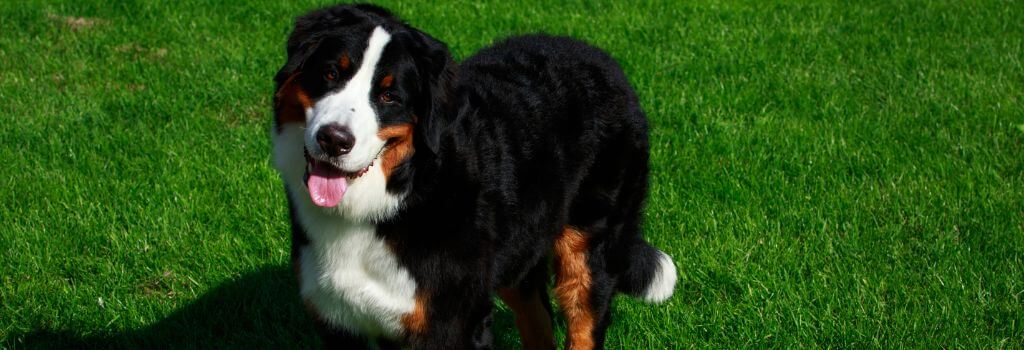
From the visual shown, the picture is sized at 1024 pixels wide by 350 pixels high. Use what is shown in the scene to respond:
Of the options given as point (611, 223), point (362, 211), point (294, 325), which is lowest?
point (294, 325)

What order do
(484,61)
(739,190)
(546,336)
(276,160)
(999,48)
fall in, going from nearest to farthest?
(276,160)
(484,61)
(546,336)
(739,190)
(999,48)

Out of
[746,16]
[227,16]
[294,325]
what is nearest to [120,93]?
[227,16]

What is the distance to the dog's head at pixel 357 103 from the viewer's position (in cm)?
315

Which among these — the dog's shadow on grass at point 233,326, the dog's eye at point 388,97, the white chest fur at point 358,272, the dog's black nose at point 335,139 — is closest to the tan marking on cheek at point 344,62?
the dog's eye at point 388,97

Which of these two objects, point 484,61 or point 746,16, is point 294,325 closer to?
point 484,61

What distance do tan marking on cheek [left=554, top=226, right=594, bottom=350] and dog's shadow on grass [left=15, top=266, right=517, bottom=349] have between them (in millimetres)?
549

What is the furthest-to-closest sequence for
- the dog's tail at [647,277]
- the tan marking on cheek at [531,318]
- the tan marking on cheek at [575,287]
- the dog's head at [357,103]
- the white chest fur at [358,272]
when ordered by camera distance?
the dog's tail at [647,277] < the tan marking on cheek at [531,318] < the tan marking on cheek at [575,287] < the white chest fur at [358,272] < the dog's head at [357,103]

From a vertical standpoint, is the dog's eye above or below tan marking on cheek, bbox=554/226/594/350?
above

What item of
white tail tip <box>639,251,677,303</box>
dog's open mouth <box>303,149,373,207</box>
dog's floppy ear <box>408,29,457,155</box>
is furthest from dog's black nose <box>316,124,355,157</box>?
white tail tip <box>639,251,677,303</box>

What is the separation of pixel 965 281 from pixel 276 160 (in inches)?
128

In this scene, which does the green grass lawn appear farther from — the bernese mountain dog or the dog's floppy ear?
the dog's floppy ear

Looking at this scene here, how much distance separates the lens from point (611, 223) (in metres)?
4.49

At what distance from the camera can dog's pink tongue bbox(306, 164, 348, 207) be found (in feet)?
10.7

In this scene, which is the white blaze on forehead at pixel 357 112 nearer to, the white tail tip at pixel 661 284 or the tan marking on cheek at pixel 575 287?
the tan marking on cheek at pixel 575 287
